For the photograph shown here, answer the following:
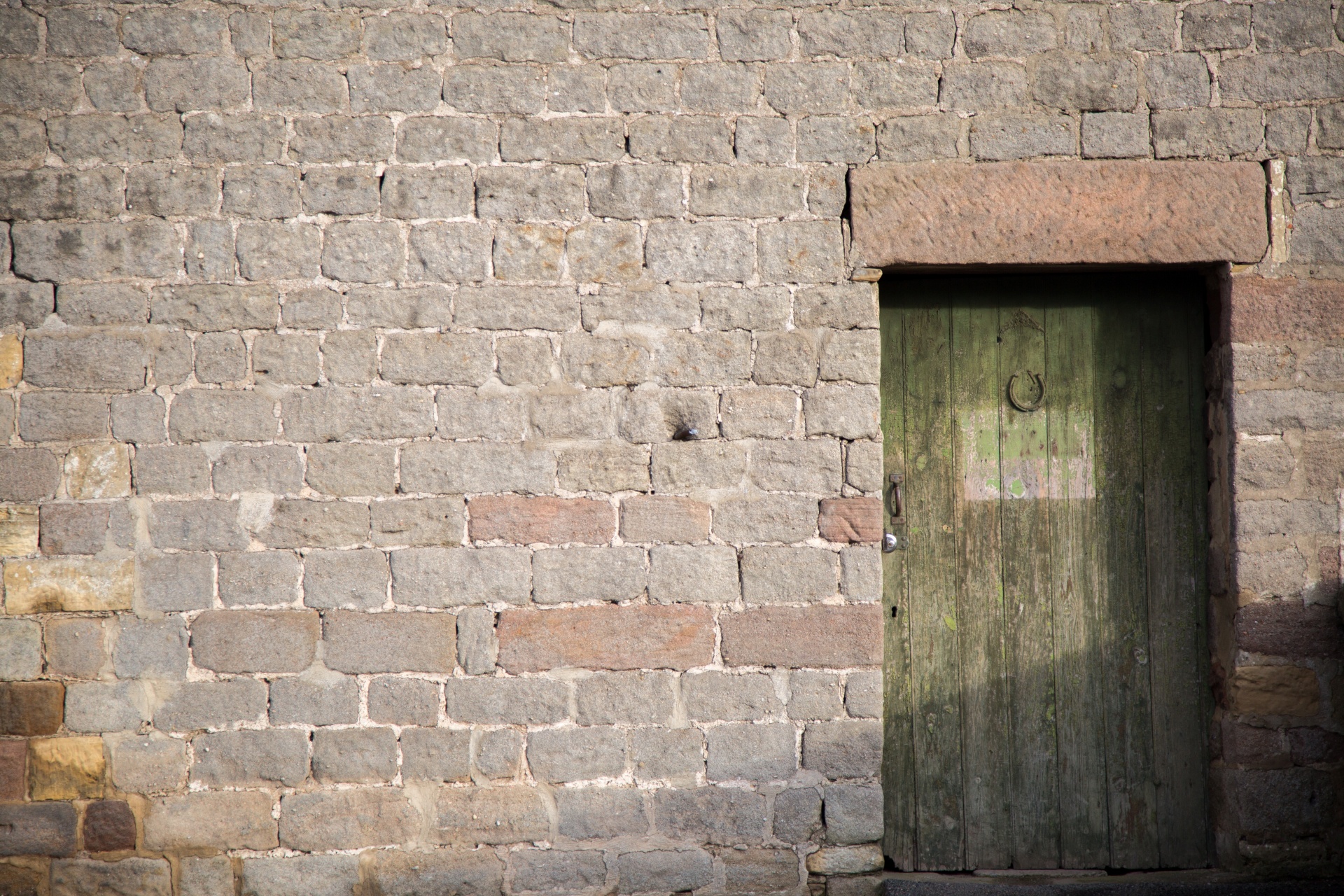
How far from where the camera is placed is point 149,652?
317 centimetres

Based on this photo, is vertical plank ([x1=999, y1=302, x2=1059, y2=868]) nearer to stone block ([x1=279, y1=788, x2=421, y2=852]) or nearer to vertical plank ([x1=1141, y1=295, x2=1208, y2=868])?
vertical plank ([x1=1141, y1=295, x2=1208, y2=868])

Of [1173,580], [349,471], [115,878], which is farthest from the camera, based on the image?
[1173,580]

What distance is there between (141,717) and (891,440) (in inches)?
106

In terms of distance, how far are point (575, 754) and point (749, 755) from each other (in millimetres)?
572

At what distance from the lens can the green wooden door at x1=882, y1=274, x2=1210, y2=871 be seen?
3377 millimetres

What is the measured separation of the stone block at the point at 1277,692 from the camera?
3.19 m

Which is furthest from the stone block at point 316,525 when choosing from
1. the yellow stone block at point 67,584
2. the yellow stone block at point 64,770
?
the yellow stone block at point 64,770

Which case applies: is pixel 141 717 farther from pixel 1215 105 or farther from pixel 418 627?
pixel 1215 105

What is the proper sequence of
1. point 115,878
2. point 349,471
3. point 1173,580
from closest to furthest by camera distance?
point 115,878, point 349,471, point 1173,580

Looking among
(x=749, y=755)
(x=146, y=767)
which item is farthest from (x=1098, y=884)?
(x=146, y=767)

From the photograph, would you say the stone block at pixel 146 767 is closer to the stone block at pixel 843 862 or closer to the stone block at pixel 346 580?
the stone block at pixel 346 580

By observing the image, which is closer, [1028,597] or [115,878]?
[115,878]

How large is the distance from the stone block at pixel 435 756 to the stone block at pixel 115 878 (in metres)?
0.84

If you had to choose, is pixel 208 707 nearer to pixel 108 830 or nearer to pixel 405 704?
pixel 108 830
